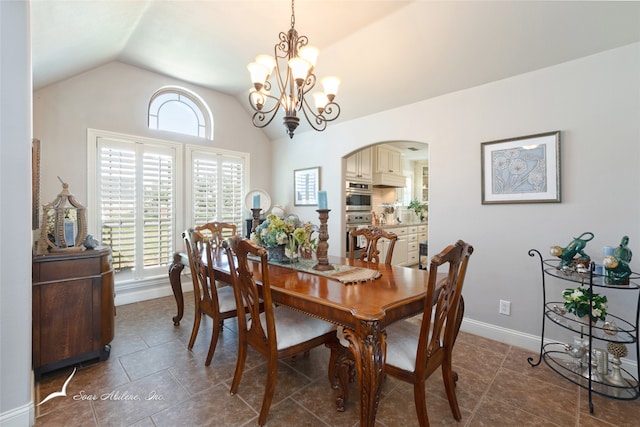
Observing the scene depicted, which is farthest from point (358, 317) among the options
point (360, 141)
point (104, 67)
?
point (104, 67)

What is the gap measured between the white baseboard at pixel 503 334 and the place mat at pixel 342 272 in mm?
1548

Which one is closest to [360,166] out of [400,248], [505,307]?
[400,248]

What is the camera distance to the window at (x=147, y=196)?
11.1 feet

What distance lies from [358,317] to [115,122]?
12.8ft

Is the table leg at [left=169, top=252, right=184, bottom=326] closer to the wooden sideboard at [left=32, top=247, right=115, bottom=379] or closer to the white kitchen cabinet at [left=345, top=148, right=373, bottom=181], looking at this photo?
the wooden sideboard at [left=32, top=247, right=115, bottom=379]

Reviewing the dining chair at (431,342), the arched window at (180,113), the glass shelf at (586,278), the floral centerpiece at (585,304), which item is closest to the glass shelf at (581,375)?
the floral centerpiece at (585,304)

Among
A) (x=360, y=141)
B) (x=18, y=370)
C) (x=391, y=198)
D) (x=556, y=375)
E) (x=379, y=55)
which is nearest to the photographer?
(x=18, y=370)

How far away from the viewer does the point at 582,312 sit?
1.92 m

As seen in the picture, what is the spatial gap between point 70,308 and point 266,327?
1527mm

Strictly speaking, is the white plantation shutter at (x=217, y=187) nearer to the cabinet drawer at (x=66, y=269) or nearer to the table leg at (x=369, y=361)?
the cabinet drawer at (x=66, y=269)

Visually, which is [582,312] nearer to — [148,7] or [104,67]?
[148,7]

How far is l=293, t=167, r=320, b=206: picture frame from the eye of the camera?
14.3 feet

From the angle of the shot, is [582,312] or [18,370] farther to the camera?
[582,312]

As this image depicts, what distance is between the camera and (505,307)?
261cm
